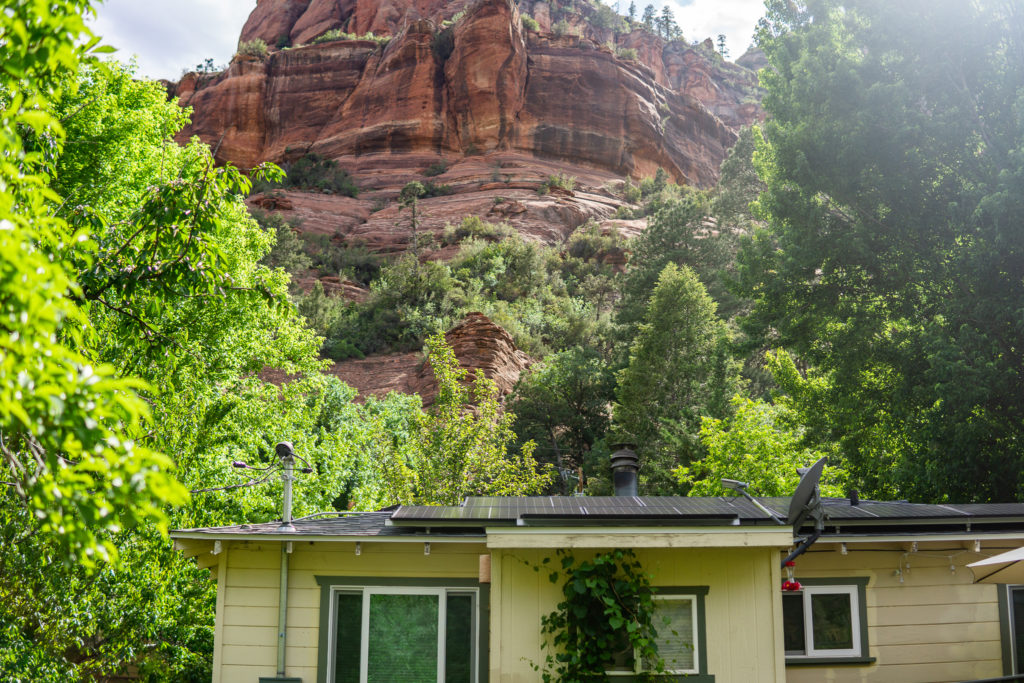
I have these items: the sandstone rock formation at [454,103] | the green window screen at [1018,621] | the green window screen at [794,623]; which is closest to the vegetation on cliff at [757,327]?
the green window screen at [794,623]

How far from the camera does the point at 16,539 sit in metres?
7.80

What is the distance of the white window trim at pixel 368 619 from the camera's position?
8.02m

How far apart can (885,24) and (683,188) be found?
53.4 m

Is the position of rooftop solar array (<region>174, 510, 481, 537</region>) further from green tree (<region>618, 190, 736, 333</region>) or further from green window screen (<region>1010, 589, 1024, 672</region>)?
green tree (<region>618, 190, 736, 333</region>)

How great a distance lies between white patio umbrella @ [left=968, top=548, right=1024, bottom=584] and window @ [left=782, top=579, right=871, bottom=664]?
1.24 m

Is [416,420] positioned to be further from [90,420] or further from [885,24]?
[90,420]

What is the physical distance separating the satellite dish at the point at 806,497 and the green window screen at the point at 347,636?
4.34 m

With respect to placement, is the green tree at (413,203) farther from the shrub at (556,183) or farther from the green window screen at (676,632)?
the green window screen at (676,632)

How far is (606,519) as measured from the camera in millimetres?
7387

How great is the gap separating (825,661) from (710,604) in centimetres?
168

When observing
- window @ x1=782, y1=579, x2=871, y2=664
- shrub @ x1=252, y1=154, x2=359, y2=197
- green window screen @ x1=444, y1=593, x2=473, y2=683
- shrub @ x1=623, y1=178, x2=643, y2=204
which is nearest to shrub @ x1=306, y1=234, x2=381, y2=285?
shrub @ x1=252, y1=154, x2=359, y2=197

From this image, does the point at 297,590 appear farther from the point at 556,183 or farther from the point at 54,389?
the point at 556,183

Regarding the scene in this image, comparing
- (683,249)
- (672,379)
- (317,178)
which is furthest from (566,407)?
(317,178)

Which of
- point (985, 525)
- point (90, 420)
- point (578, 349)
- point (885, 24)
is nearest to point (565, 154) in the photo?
point (578, 349)
